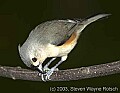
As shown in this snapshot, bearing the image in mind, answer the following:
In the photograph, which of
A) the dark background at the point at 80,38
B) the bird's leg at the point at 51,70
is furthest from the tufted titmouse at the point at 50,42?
the dark background at the point at 80,38

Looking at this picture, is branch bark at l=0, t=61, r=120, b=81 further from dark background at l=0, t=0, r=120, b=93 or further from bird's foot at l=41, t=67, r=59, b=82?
dark background at l=0, t=0, r=120, b=93

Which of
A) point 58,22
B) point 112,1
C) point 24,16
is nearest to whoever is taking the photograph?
point 58,22

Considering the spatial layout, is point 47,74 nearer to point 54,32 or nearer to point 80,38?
point 54,32

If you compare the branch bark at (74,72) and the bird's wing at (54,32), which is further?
the bird's wing at (54,32)

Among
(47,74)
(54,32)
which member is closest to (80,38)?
(54,32)

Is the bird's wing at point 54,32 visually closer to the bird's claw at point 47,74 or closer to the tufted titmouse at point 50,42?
the tufted titmouse at point 50,42

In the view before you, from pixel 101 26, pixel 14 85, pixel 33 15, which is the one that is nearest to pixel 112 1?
pixel 101 26

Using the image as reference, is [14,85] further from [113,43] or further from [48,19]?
[113,43]
